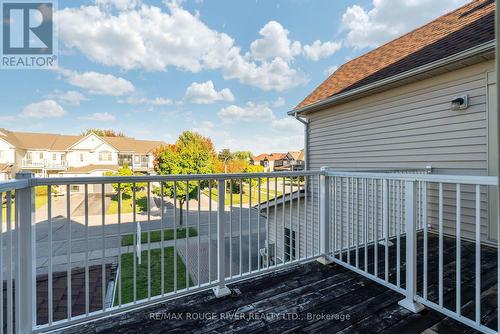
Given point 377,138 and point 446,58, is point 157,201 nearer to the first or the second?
point 377,138

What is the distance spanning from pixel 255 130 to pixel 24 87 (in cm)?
2352

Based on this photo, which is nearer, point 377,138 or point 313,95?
point 377,138

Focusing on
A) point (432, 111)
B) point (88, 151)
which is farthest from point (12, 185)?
point (88, 151)

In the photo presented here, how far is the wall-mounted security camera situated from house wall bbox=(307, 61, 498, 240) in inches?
2.1

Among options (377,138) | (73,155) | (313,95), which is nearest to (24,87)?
(73,155)

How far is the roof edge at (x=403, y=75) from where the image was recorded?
128 inches

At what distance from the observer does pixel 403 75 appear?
4.20 metres

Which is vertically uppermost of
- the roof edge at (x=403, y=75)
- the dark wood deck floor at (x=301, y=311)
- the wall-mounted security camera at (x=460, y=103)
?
the roof edge at (x=403, y=75)

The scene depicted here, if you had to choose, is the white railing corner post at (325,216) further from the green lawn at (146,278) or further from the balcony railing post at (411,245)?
the green lawn at (146,278)

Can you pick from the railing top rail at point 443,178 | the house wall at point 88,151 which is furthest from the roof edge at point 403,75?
the house wall at point 88,151

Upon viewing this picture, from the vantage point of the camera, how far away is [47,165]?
2309cm

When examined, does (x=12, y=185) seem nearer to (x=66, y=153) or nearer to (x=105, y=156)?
(x=105, y=156)

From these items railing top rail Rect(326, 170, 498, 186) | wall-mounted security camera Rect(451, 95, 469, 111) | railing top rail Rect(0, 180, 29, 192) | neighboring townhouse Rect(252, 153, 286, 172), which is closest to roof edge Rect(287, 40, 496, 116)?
wall-mounted security camera Rect(451, 95, 469, 111)

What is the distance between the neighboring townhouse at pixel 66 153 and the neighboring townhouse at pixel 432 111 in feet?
78.1
